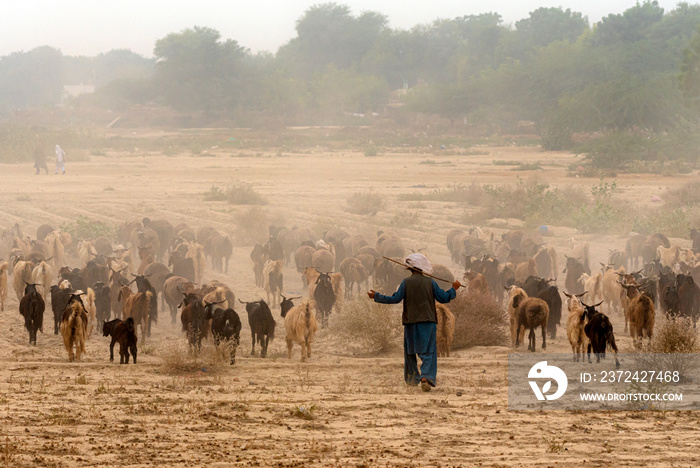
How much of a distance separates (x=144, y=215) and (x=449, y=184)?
11.1 metres

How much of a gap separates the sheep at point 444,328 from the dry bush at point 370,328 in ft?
4.14

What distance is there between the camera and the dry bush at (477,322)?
464 inches

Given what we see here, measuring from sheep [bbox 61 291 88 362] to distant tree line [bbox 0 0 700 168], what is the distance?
2842 centimetres

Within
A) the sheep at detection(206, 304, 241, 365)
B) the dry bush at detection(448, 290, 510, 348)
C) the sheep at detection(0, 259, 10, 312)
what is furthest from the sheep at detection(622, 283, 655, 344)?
the sheep at detection(0, 259, 10, 312)

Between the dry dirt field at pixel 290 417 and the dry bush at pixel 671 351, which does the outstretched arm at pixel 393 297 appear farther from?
the dry bush at pixel 671 351

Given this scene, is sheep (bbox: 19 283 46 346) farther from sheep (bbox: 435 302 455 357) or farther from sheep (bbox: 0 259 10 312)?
sheep (bbox: 435 302 455 357)

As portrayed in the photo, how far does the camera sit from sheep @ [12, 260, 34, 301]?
1428 centimetres

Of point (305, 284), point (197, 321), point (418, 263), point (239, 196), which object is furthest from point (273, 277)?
point (239, 196)

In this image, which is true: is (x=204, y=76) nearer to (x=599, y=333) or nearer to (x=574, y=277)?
(x=574, y=277)

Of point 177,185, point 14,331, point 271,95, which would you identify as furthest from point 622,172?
point 271,95

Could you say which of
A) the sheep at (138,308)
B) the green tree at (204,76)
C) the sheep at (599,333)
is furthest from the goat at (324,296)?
the green tree at (204,76)

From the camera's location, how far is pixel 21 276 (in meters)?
14.3

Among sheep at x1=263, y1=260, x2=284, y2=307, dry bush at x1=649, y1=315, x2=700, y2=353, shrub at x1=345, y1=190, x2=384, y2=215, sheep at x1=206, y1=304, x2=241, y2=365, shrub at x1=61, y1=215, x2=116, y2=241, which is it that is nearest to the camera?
dry bush at x1=649, y1=315, x2=700, y2=353

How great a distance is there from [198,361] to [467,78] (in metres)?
72.1
